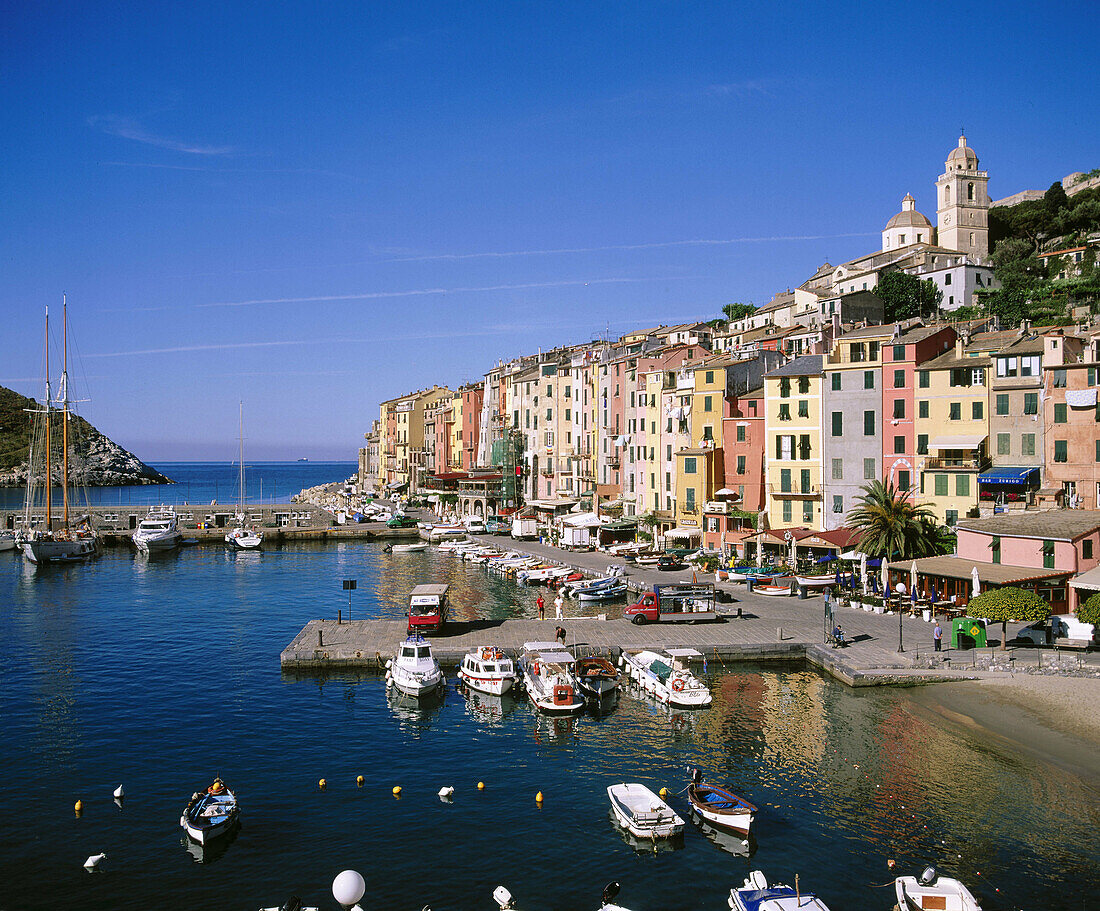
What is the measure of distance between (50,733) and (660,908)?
2488 centimetres

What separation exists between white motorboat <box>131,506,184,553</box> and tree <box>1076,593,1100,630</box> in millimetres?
86169

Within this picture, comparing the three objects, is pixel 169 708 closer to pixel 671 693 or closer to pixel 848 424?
pixel 671 693

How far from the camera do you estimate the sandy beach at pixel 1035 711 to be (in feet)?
94.4

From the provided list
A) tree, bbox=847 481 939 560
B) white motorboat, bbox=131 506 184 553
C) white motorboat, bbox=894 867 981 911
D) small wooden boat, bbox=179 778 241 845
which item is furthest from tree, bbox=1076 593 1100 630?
white motorboat, bbox=131 506 184 553

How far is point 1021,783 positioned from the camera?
2669 centimetres

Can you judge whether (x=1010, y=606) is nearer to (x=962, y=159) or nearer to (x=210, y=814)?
(x=210, y=814)

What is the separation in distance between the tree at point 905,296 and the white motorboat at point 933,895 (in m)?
88.7

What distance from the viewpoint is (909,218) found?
13538 centimetres

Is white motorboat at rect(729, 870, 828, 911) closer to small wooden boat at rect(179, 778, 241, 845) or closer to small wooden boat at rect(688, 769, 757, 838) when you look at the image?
small wooden boat at rect(688, 769, 757, 838)

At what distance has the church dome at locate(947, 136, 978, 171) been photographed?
131m

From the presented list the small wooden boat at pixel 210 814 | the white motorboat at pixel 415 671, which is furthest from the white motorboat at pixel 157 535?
the small wooden boat at pixel 210 814

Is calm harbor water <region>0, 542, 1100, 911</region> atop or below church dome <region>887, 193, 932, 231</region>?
below

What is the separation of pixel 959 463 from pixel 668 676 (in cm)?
2780

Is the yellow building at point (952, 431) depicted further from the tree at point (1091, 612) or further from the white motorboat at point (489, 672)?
the white motorboat at point (489, 672)
